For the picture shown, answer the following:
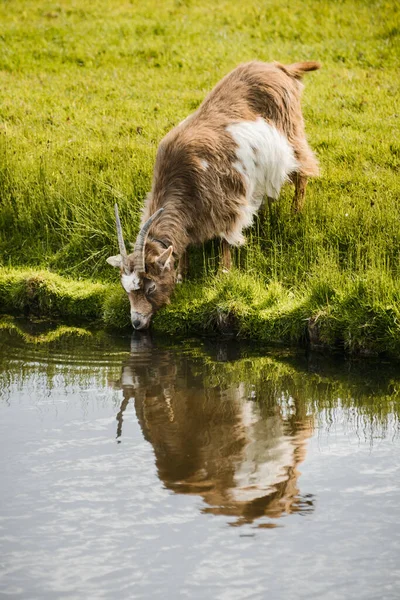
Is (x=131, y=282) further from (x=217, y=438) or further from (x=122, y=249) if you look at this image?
(x=217, y=438)

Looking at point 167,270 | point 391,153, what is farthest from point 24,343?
point 391,153

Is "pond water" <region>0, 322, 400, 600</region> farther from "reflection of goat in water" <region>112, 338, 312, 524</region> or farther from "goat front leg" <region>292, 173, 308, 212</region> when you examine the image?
"goat front leg" <region>292, 173, 308, 212</region>

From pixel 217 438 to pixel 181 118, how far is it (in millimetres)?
8578

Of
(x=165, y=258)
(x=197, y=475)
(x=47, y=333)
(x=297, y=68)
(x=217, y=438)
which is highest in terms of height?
(x=297, y=68)

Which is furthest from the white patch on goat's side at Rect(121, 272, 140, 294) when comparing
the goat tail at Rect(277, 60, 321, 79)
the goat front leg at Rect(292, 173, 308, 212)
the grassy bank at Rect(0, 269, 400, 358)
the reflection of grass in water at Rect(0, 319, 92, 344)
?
the goat tail at Rect(277, 60, 321, 79)

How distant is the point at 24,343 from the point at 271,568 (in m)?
5.48

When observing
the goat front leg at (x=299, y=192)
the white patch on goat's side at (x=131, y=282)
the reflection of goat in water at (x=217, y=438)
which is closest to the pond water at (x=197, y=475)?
the reflection of goat in water at (x=217, y=438)

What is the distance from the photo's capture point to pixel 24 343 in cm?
1070

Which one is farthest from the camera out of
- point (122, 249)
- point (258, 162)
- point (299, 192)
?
point (299, 192)

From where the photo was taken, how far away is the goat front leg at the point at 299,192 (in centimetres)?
1235

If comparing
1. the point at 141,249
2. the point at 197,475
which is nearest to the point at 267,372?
the point at 141,249

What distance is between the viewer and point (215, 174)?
1110 centimetres

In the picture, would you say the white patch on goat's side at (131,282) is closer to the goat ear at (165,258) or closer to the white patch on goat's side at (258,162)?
the goat ear at (165,258)

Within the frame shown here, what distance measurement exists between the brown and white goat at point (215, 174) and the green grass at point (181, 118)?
0.48 m
